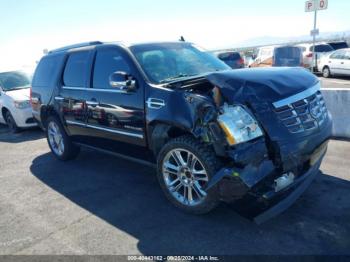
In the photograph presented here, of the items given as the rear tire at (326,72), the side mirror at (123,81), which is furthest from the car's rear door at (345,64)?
the side mirror at (123,81)

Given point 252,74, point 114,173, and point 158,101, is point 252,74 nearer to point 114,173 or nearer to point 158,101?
point 158,101

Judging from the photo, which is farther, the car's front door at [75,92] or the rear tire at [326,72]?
the rear tire at [326,72]

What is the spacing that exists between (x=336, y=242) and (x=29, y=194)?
4.01 meters

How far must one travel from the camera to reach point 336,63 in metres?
16.0

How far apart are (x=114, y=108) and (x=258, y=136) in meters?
2.08

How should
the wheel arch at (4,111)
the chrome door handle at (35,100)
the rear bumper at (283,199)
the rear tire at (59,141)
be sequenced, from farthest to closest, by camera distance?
1. the wheel arch at (4,111)
2. the chrome door handle at (35,100)
3. the rear tire at (59,141)
4. the rear bumper at (283,199)

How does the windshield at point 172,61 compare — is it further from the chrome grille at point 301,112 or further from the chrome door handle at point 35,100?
the chrome door handle at point 35,100

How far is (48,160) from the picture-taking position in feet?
21.4

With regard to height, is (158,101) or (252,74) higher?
(252,74)

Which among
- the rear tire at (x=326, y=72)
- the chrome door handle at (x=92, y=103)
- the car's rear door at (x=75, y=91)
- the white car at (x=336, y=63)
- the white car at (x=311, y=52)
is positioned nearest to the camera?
the chrome door handle at (x=92, y=103)

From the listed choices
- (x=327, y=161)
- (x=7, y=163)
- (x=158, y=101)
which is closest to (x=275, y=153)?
(x=158, y=101)

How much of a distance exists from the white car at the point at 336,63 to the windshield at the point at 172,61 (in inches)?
506

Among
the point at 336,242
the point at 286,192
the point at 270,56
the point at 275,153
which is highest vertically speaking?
the point at 275,153

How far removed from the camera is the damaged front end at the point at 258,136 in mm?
3082
